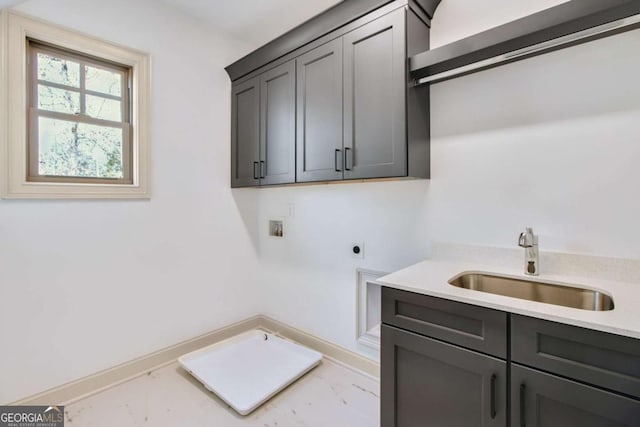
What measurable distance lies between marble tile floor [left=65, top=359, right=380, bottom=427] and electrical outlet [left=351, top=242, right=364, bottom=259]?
2.78 feet

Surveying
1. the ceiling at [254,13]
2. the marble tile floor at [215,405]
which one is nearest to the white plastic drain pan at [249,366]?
the marble tile floor at [215,405]

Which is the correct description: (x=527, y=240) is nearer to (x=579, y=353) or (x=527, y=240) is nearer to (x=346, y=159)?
(x=579, y=353)

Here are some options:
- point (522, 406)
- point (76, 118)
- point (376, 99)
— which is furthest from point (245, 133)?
point (522, 406)

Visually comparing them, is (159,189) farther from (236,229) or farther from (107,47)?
(107,47)

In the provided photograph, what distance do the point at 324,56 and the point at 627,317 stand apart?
1.90 m

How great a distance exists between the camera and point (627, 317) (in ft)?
3.12

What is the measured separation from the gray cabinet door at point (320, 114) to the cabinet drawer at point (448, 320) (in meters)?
0.84

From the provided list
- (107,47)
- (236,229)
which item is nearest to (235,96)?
(107,47)

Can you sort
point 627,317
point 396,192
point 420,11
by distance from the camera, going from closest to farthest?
point 627,317, point 420,11, point 396,192

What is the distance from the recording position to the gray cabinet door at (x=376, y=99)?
1602 millimetres

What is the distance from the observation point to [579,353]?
3.18 feet

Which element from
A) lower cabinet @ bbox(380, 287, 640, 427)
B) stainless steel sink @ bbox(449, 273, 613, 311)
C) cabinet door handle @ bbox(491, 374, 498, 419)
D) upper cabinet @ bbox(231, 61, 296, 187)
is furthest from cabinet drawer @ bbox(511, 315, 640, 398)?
→ upper cabinet @ bbox(231, 61, 296, 187)

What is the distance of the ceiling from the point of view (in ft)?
7.10
